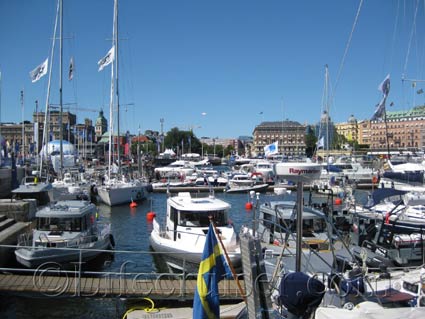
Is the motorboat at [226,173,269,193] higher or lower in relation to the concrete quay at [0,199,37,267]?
lower

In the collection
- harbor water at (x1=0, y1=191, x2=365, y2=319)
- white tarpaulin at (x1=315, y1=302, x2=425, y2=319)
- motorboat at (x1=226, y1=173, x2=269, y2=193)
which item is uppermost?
white tarpaulin at (x1=315, y1=302, x2=425, y2=319)

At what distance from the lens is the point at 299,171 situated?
27.0 ft

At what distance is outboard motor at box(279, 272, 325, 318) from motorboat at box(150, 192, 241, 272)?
35.9ft

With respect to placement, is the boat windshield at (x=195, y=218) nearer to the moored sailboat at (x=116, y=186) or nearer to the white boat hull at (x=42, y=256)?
the white boat hull at (x=42, y=256)

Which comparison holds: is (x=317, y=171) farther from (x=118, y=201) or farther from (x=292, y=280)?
(x=118, y=201)

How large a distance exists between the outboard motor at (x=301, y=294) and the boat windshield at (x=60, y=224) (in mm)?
15617

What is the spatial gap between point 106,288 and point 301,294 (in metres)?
9.16

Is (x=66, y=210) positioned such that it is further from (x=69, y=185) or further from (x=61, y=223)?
(x=69, y=185)

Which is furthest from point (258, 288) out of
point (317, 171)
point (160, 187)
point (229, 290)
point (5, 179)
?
point (160, 187)

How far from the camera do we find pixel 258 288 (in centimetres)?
809

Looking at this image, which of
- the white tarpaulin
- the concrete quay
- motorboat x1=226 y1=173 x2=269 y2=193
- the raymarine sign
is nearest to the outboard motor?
the white tarpaulin

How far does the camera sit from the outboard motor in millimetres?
7898

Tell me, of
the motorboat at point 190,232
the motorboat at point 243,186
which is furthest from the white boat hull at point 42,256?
the motorboat at point 243,186

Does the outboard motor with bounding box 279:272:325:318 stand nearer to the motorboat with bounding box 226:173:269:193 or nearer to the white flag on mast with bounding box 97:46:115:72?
the white flag on mast with bounding box 97:46:115:72
